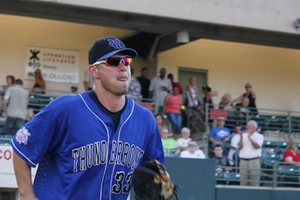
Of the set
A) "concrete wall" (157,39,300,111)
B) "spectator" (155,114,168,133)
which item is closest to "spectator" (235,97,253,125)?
"concrete wall" (157,39,300,111)

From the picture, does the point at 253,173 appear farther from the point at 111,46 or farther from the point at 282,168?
the point at 111,46

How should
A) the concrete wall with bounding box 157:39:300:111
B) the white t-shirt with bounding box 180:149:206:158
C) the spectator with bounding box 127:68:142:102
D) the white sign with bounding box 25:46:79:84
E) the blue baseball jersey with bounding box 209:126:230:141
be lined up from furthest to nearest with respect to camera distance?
the concrete wall with bounding box 157:39:300:111
the white sign with bounding box 25:46:79:84
the spectator with bounding box 127:68:142:102
the blue baseball jersey with bounding box 209:126:230:141
the white t-shirt with bounding box 180:149:206:158

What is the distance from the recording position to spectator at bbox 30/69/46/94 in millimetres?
15167

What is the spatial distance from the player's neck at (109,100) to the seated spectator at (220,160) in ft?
30.3

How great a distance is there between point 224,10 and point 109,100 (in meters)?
12.2

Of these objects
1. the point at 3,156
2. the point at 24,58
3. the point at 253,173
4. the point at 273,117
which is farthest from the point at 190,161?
the point at 24,58

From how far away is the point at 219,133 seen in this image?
46.5 ft

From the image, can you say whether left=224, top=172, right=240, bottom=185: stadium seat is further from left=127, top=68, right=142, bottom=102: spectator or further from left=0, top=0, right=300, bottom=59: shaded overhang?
left=0, top=0, right=300, bottom=59: shaded overhang

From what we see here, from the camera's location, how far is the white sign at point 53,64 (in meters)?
16.4

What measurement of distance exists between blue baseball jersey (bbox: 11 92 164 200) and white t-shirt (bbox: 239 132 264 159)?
31.0 ft

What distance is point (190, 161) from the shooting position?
12.3 m

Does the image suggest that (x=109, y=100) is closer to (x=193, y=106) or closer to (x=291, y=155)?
(x=291, y=155)

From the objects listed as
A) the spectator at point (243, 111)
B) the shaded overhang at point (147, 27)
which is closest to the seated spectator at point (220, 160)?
the spectator at point (243, 111)

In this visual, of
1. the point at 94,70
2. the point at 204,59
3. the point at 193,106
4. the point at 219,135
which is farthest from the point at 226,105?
the point at 94,70
